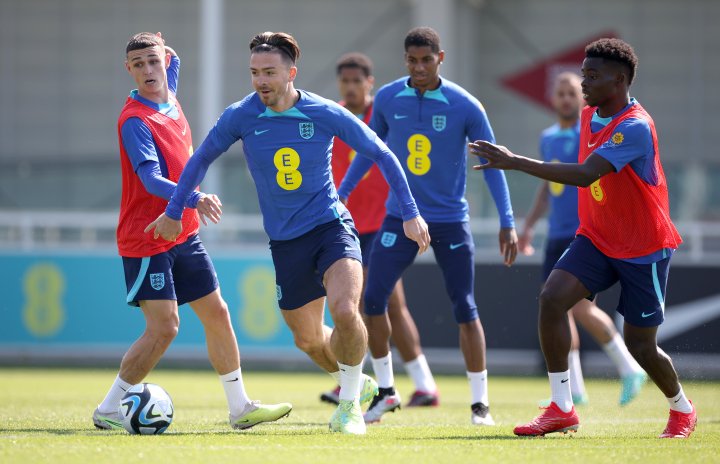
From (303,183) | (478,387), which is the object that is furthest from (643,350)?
(303,183)

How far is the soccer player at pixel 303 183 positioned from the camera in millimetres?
7316

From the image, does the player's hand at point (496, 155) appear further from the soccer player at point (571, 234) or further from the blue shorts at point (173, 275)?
the soccer player at point (571, 234)

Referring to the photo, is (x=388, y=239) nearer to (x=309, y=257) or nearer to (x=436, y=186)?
(x=436, y=186)

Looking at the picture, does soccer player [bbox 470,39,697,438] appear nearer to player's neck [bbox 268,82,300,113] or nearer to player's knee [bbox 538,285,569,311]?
player's knee [bbox 538,285,569,311]

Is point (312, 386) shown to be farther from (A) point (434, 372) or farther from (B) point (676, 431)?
(B) point (676, 431)

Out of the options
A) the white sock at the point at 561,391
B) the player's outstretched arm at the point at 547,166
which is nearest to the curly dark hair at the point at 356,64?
the player's outstretched arm at the point at 547,166

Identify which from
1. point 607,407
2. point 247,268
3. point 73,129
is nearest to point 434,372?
point 247,268

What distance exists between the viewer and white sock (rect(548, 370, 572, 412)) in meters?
7.41

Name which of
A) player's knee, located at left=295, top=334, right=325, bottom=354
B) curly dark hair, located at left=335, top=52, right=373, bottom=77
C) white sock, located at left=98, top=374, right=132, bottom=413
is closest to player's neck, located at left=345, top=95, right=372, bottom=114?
curly dark hair, located at left=335, top=52, right=373, bottom=77

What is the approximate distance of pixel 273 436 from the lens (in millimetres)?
7242

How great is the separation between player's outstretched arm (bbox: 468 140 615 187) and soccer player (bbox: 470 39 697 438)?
16cm

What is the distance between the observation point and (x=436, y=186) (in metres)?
8.89

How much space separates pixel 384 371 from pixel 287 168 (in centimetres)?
238

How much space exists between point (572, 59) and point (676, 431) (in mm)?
19249
